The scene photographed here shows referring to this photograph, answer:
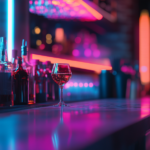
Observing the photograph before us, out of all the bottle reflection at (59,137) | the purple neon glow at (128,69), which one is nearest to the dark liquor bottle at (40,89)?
the bottle reflection at (59,137)

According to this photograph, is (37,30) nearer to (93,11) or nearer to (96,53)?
(93,11)

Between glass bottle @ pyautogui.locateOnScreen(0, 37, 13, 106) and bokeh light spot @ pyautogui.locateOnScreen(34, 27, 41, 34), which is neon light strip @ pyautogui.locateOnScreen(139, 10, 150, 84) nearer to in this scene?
bokeh light spot @ pyautogui.locateOnScreen(34, 27, 41, 34)

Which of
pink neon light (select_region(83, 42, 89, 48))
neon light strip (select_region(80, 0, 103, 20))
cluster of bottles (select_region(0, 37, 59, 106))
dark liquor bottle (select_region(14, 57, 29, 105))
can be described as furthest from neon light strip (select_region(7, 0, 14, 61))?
pink neon light (select_region(83, 42, 89, 48))

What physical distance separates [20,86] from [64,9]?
100 centimetres

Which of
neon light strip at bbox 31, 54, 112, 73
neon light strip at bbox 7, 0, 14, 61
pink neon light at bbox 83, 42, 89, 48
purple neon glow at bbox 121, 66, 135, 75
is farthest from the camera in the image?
pink neon light at bbox 83, 42, 89, 48

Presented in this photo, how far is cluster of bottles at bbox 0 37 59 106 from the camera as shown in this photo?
0.81 metres

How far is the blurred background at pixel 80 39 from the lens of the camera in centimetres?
125

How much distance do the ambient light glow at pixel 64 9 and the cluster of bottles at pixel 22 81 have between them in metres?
0.50

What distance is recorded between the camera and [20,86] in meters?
0.91

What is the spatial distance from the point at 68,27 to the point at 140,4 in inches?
82.7

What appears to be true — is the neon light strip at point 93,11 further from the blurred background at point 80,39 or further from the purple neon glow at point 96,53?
the purple neon glow at point 96,53

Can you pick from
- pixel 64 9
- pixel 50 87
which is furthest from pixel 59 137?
pixel 64 9

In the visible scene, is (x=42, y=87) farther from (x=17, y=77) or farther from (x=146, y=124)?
(x=146, y=124)

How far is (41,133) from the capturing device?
385 mm
